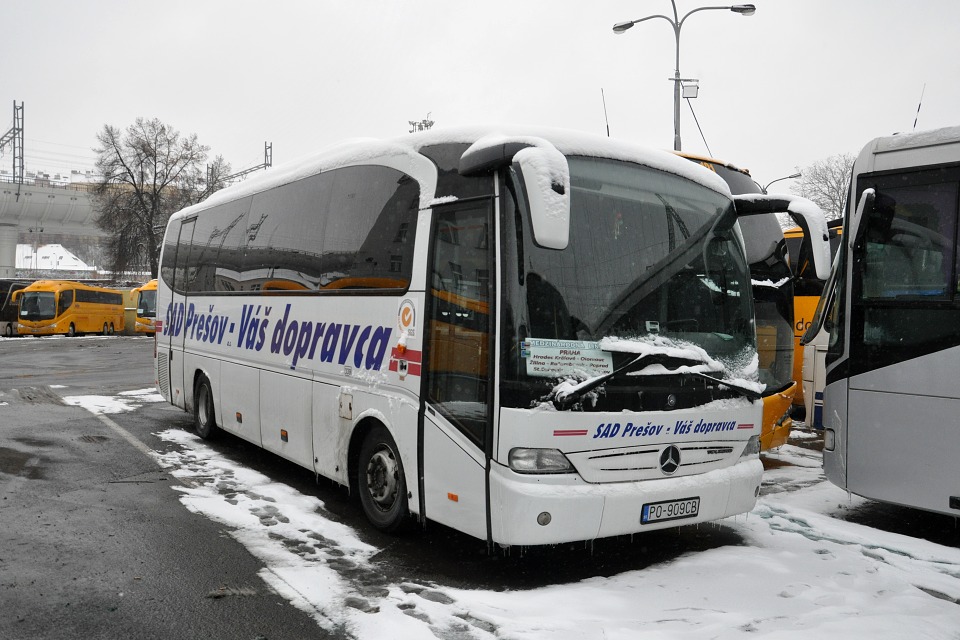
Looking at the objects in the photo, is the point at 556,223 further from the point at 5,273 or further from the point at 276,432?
the point at 5,273

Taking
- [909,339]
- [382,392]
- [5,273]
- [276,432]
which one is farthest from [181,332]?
[5,273]

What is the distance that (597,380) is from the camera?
529 centimetres

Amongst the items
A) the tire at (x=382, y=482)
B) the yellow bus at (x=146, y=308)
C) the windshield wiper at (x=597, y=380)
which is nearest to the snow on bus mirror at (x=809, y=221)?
the windshield wiper at (x=597, y=380)

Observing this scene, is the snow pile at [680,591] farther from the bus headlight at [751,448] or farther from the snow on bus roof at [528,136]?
the snow on bus roof at [528,136]

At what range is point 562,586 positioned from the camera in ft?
17.8

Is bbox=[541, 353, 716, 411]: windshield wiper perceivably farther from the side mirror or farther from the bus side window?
the bus side window

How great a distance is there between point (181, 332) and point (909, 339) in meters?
9.16

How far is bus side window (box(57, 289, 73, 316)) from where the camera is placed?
4653cm

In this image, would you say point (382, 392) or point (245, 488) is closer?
point (382, 392)

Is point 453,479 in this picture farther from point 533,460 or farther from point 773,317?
point 773,317

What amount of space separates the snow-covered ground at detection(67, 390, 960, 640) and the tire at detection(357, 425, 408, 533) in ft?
0.79

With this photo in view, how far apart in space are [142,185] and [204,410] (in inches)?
2002

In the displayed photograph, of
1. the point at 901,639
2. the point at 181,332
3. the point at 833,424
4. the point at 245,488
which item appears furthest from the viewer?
the point at 181,332

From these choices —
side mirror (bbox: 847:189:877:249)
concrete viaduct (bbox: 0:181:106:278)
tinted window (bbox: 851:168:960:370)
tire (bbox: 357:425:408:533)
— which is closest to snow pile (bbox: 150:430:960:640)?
tire (bbox: 357:425:408:533)
